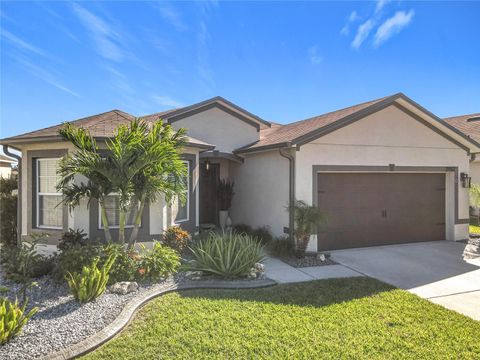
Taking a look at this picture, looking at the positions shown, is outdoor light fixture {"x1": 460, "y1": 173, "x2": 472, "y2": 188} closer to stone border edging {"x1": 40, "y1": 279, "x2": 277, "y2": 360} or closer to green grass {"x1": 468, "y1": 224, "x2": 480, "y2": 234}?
green grass {"x1": 468, "y1": 224, "x2": 480, "y2": 234}

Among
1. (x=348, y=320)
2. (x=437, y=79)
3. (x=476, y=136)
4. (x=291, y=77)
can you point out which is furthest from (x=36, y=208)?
(x=476, y=136)

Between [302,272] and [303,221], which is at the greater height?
[303,221]

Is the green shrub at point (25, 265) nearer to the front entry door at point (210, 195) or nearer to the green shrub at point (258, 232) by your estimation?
the green shrub at point (258, 232)


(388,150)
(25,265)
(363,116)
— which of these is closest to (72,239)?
(25,265)

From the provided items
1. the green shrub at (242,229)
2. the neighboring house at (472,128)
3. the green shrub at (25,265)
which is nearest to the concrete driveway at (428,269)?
the green shrub at (242,229)

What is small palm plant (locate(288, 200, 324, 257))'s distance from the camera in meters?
9.09

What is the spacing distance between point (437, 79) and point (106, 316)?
16475 millimetres

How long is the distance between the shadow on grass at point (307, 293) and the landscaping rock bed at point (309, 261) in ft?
4.81

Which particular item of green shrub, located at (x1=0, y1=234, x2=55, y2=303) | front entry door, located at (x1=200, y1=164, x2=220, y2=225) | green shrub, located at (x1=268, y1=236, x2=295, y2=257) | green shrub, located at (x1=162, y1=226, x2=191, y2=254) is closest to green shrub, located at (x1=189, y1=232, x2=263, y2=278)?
green shrub, located at (x1=162, y1=226, x2=191, y2=254)

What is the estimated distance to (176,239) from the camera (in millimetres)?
9180

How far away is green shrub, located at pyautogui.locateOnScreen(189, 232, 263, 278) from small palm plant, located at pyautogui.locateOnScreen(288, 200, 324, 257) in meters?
1.95

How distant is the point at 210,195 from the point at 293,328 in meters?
9.26

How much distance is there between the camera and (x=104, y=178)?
298 inches

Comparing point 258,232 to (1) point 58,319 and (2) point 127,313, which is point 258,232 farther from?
(1) point 58,319
